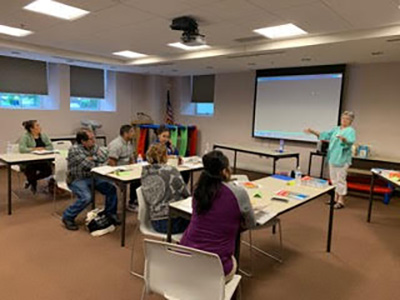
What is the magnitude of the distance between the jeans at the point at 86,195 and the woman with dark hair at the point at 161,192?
4.29 ft

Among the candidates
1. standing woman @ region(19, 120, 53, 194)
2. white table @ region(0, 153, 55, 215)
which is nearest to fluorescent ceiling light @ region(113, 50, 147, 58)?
standing woman @ region(19, 120, 53, 194)

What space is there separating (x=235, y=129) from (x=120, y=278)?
5712 millimetres

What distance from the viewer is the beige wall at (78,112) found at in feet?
21.9

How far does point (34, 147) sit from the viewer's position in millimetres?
4707

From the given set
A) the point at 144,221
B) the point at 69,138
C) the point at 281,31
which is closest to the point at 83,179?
the point at 144,221

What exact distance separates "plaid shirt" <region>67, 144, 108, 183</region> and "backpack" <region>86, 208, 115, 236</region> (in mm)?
509

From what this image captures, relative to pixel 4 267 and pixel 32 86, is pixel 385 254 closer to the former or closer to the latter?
pixel 4 267

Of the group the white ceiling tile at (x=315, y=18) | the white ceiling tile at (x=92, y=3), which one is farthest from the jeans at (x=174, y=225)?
the white ceiling tile at (x=315, y=18)

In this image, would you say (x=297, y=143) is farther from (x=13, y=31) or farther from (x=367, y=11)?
(x=13, y=31)

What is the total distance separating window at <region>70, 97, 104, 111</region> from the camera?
772cm

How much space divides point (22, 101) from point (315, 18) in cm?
Result: 643

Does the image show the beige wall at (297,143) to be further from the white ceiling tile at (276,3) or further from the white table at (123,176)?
the white table at (123,176)

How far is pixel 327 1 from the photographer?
3.02 m

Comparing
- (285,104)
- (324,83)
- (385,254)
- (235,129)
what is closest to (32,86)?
(235,129)
